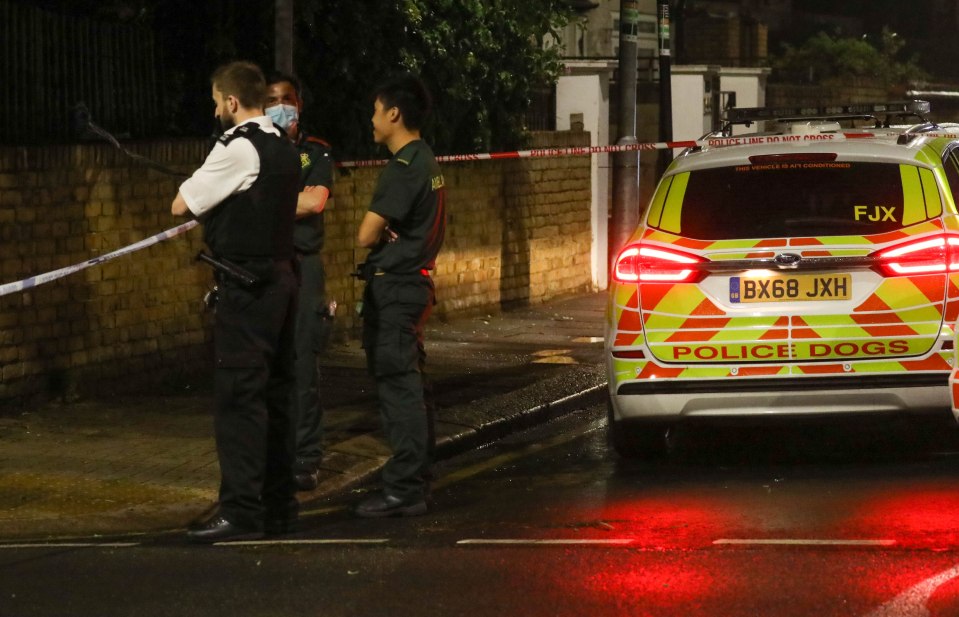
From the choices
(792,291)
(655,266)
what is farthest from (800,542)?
(655,266)

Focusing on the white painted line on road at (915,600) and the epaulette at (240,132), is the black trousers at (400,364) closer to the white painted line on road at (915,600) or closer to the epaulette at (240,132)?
the epaulette at (240,132)

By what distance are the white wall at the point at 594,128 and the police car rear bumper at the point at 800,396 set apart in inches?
416

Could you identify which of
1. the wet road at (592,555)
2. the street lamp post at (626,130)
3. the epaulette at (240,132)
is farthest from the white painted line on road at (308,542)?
the street lamp post at (626,130)

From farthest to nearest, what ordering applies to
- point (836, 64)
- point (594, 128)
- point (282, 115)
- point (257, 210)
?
point (836, 64) < point (594, 128) < point (282, 115) < point (257, 210)

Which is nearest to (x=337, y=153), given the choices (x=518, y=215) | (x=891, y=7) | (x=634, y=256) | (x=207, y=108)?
(x=207, y=108)

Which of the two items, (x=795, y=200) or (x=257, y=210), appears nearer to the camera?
(x=257, y=210)

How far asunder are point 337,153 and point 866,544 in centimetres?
847

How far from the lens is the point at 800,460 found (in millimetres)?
8742

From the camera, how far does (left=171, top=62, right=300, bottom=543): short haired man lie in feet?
22.5

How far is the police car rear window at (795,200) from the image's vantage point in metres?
8.32

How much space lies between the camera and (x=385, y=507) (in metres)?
7.50

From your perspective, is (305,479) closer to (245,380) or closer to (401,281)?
(401,281)

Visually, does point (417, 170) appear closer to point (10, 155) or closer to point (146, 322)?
point (10, 155)

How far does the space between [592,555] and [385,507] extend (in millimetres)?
1275
